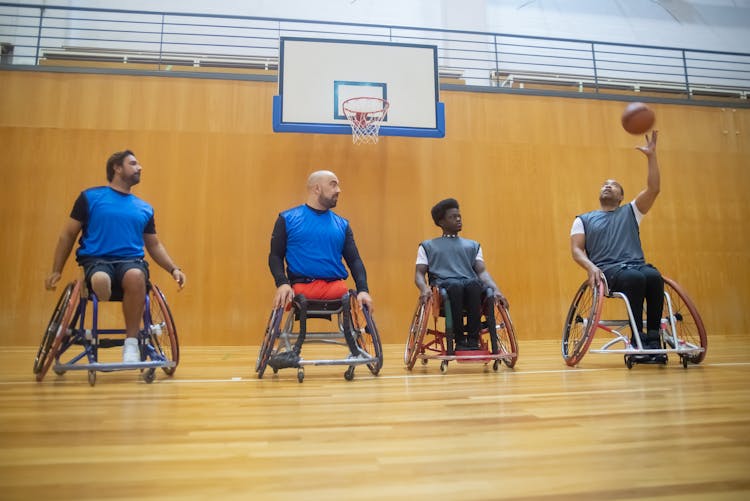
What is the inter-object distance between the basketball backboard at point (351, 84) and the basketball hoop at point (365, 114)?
0.16 feet

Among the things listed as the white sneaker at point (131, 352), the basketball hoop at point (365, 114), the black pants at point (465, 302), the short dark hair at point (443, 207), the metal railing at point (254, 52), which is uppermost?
the metal railing at point (254, 52)

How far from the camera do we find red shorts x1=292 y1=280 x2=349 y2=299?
6.95 ft

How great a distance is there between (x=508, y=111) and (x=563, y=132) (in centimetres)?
64

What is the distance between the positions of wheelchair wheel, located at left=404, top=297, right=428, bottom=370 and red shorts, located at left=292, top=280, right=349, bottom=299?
0.40 m

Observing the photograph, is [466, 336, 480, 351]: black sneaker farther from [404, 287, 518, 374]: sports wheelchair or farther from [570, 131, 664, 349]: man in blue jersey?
[570, 131, 664, 349]: man in blue jersey

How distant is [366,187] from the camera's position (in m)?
4.74

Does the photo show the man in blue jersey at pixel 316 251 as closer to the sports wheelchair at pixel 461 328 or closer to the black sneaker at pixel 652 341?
the sports wheelchair at pixel 461 328

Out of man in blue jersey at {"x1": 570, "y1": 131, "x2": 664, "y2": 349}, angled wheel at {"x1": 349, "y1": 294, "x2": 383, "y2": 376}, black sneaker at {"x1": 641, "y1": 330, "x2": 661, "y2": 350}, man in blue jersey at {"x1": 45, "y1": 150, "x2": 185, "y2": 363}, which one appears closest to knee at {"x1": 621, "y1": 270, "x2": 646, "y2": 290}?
man in blue jersey at {"x1": 570, "y1": 131, "x2": 664, "y2": 349}

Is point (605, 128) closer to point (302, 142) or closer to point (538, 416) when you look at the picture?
point (302, 142)

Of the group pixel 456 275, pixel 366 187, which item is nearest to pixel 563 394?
pixel 456 275

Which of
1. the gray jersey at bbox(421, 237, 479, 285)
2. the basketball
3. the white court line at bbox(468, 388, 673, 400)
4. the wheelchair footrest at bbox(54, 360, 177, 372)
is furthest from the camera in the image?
the basketball

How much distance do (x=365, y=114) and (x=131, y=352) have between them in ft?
9.77

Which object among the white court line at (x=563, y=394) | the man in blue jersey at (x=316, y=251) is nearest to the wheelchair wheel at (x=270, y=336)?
the man in blue jersey at (x=316, y=251)

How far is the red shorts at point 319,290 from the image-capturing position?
2119mm
